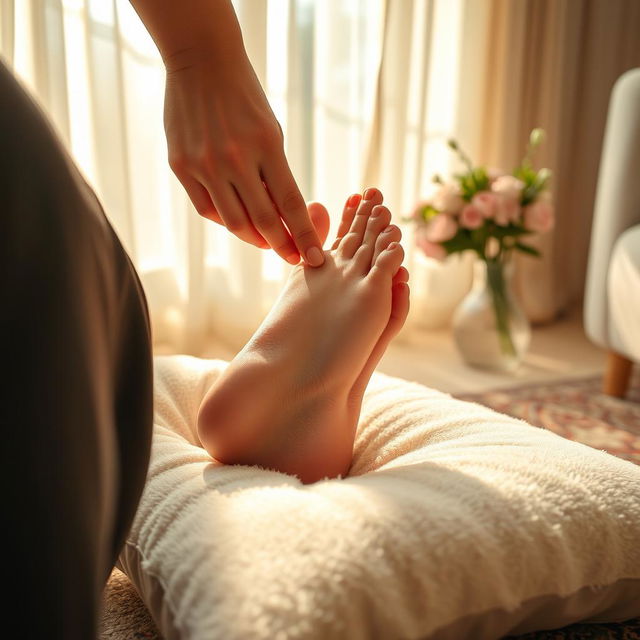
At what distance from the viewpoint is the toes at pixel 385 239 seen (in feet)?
3.02

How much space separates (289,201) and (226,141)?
3.6 inches

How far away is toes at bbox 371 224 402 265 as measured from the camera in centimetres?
92

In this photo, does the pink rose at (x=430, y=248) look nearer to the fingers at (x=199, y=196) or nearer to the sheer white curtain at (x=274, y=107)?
the sheer white curtain at (x=274, y=107)

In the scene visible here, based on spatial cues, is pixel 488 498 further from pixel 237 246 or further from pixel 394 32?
pixel 394 32

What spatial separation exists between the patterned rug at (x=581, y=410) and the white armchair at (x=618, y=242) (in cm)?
8

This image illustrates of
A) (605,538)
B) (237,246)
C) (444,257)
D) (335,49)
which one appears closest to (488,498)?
(605,538)

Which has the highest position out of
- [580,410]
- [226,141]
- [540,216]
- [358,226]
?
[226,141]

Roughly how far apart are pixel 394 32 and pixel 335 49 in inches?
8.1

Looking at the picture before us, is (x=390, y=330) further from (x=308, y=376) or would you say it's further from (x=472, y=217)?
(x=472, y=217)

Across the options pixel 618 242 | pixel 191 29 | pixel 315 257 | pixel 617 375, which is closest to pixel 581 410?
pixel 617 375

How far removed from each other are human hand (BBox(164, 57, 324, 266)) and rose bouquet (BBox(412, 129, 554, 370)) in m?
1.20

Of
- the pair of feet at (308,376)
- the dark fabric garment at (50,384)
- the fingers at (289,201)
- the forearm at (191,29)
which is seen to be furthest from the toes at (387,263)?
the dark fabric garment at (50,384)

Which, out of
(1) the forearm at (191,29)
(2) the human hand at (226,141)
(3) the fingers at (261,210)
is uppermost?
(1) the forearm at (191,29)

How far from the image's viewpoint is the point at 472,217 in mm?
1805
